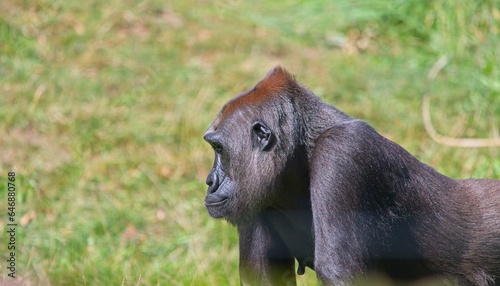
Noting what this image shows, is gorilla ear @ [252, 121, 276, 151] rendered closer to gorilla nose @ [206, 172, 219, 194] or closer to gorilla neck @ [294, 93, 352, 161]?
gorilla neck @ [294, 93, 352, 161]

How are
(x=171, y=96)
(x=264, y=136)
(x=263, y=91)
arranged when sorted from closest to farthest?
(x=264, y=136)
(x=263, y=91)
(x=171, y=96)

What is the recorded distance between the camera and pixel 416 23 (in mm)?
9195

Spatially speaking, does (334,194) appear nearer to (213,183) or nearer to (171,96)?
(213,183)

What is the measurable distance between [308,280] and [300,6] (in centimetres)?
477

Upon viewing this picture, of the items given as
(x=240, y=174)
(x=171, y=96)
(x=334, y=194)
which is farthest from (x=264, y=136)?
(x=171, y=96)

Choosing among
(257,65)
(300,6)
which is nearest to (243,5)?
(300,6)

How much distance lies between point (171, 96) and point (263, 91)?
373 cm

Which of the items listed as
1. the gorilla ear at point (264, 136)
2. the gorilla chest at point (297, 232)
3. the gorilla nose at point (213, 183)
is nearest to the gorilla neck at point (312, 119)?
the gorilla ear at point (264, 136)

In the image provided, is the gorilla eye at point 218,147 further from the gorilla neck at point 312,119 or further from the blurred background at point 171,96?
the blurred background at point 171,96

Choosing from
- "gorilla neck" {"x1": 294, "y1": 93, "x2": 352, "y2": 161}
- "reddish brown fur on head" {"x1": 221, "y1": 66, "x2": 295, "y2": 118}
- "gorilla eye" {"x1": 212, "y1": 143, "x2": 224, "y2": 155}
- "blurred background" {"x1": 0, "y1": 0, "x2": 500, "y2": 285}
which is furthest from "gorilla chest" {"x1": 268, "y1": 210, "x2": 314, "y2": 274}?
Result: "blurred background" {"x1": 0, "y1": 0, "x2": 500, "y2": 285}

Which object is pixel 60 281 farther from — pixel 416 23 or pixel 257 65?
pixel 416 23

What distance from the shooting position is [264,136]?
4367mm

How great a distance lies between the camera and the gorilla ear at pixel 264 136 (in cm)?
436

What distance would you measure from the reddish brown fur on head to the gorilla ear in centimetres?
13
